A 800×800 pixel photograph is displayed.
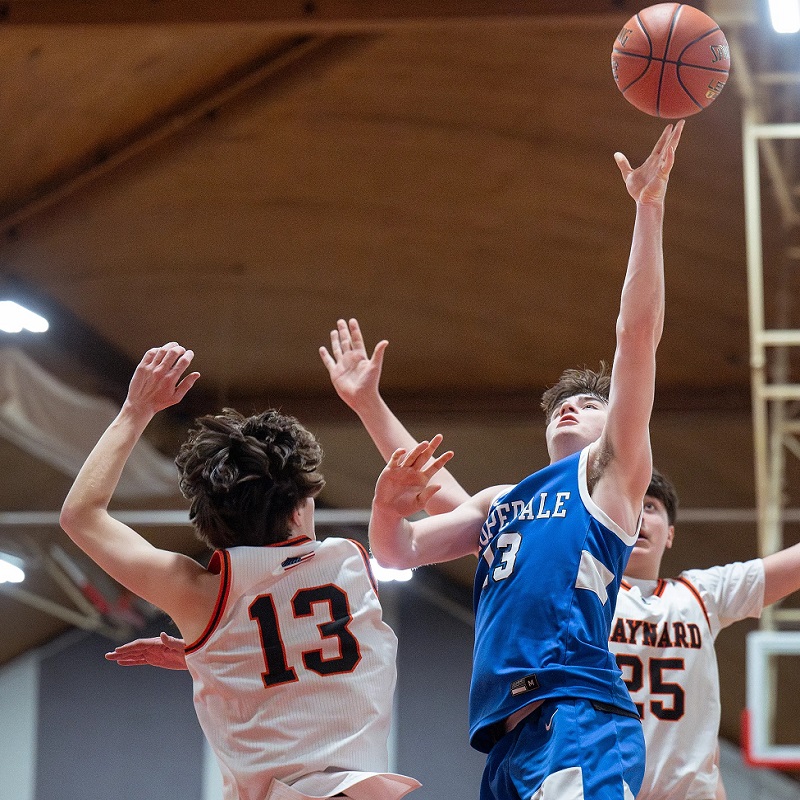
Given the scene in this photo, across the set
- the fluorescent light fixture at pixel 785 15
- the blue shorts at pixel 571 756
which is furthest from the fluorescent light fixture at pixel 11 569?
the blue shorts at pixel 571 756

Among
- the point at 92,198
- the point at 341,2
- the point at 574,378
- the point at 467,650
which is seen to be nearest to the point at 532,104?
the point at 341,2

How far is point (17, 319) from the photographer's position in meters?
9.97

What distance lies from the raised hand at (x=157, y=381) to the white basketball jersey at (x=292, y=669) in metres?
0.43

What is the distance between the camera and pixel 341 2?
7672 millimetres

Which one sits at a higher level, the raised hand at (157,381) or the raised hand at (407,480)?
the raised hand at (157,381)

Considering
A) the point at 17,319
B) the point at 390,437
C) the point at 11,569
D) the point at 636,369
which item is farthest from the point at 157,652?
the point at 11,569

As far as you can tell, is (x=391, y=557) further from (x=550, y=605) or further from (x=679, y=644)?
(x=679, y=644)

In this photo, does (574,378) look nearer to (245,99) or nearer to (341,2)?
(341,2)

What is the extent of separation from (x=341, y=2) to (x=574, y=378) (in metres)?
4.76

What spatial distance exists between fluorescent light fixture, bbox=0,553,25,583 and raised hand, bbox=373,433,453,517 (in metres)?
11.0

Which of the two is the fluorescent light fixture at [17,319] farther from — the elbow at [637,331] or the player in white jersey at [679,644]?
the elbow at [637,331]

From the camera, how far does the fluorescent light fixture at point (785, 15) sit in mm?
7160

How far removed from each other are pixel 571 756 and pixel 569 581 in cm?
41

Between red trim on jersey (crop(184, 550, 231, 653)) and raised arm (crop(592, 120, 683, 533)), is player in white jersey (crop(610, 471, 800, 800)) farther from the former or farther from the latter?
red trim on jersey (crop(184, 550, 231, 653))
